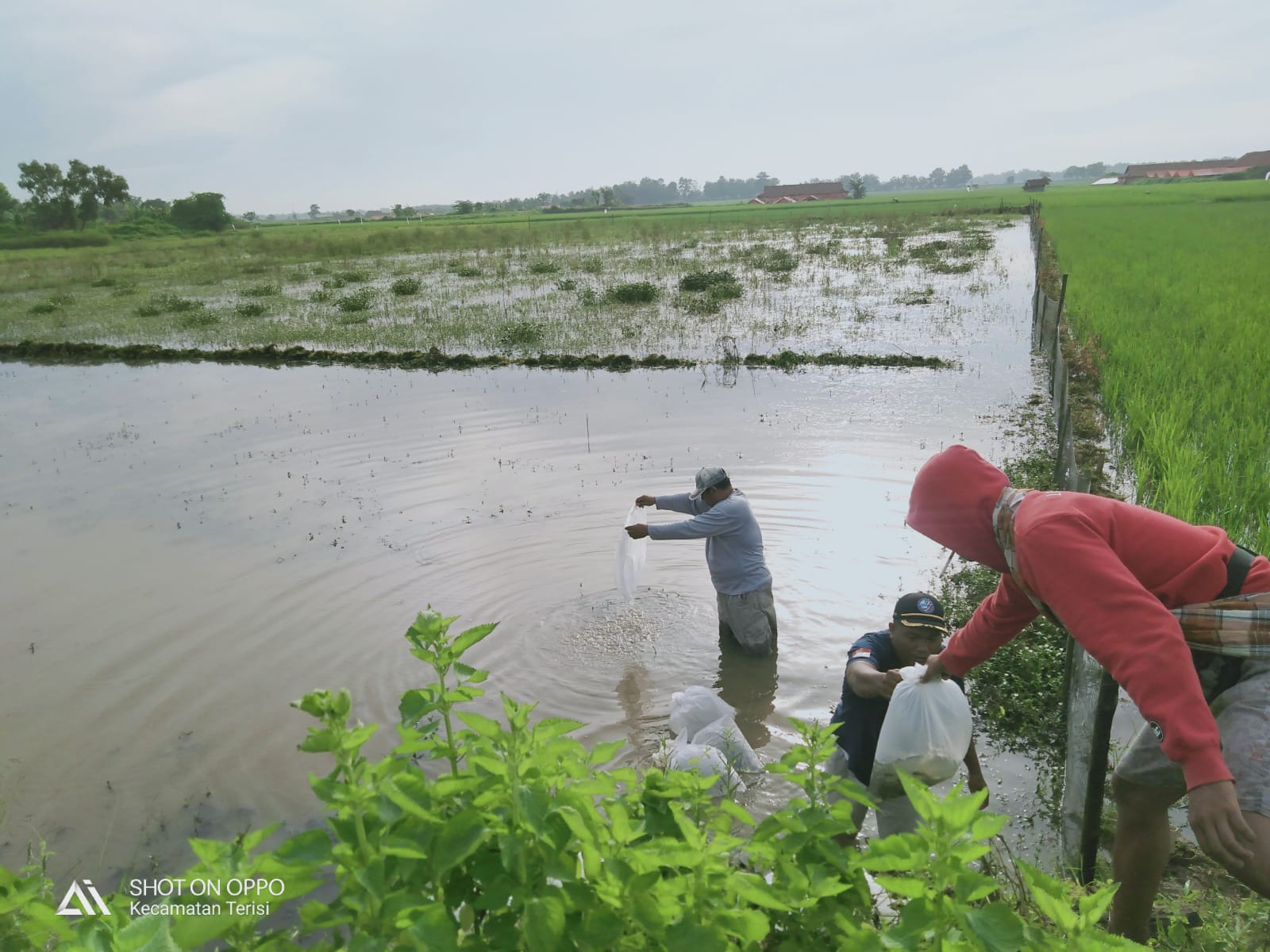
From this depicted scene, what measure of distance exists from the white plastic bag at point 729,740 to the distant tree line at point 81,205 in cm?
5622

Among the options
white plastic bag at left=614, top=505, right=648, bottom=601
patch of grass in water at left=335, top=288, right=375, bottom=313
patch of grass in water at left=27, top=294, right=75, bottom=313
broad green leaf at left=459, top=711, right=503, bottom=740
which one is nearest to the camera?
broad green leaf at left=459, top=711, right=503, bottom=740

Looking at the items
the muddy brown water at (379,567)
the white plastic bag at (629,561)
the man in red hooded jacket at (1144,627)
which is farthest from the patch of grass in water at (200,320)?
the man in red hooded jacket at (1144,627)

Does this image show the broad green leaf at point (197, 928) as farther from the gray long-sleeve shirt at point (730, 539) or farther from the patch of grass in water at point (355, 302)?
the patch of grass in water at point (355, 302)

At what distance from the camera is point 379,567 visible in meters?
6.04

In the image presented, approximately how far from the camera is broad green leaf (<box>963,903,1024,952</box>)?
0.92 metres

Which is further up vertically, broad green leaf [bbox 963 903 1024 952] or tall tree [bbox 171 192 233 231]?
tall tree [bbox 171 192 233 231]

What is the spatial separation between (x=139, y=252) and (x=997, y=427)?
1545 inches

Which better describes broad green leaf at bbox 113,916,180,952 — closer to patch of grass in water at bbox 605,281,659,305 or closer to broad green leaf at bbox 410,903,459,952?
broad green leaf at bbox 410,903,459,952

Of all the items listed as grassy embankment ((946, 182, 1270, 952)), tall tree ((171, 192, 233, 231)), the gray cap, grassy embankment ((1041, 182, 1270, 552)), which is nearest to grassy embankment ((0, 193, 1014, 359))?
grassy embankment ((1041, 182, 1270, 552))

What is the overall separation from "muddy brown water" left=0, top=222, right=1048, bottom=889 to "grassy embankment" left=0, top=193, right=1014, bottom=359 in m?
3.77

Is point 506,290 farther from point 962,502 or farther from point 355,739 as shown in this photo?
point 355,739

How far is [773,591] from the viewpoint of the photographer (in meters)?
5.50

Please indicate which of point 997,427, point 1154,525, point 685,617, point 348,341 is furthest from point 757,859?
point 348,341

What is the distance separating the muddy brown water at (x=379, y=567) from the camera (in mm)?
4016
